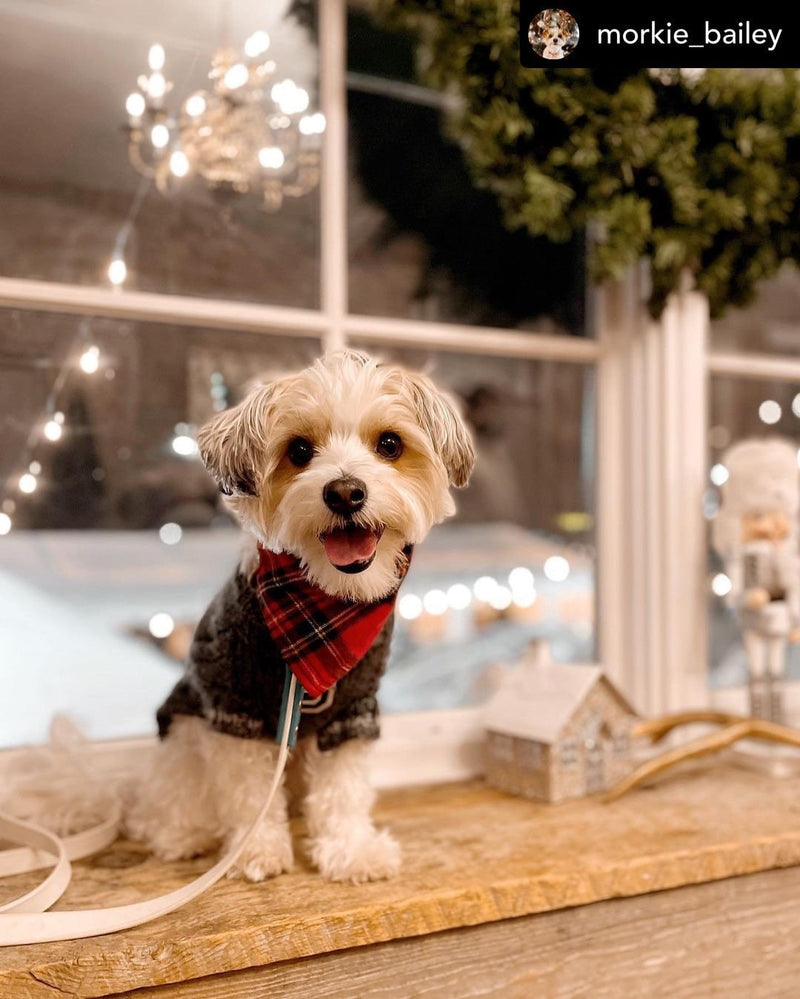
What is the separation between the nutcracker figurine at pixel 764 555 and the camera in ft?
5.35

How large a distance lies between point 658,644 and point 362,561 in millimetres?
959

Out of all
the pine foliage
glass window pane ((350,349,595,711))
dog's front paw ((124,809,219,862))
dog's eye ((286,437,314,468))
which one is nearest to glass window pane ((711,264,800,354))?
the pine foliage

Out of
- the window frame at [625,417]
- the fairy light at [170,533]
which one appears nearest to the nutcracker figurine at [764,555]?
the window frame at [625,417]

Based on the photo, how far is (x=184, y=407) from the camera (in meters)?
1.54

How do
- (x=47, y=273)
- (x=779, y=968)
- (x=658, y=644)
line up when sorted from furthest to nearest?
(x=658, y=644) → (x=47, y=273) → (x=779, y=968)

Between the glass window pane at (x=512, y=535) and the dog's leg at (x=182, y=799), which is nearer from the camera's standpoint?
the dog's leg at (x=182, y=799)

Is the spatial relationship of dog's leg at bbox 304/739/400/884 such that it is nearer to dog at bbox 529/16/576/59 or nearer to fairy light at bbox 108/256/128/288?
fairy light at bbox 108/256/128/288

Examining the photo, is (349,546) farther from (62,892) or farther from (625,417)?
(625,417)

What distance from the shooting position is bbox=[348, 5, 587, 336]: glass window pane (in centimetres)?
167

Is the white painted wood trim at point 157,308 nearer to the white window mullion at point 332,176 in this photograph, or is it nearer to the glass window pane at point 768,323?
the white window mullion at point 332,176

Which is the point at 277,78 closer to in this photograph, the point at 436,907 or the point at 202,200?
the point at 202,200

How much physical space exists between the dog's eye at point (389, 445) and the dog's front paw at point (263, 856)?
53 centimetres

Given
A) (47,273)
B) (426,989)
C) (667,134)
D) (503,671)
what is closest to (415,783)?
(503,671)

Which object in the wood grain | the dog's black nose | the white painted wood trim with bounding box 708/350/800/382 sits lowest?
the wood grain
